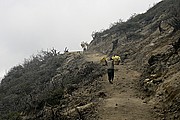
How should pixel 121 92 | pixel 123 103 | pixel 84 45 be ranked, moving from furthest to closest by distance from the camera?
pixel 84 45 → pixel 121 92 → pixel 123 103

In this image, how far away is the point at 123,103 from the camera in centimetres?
1336

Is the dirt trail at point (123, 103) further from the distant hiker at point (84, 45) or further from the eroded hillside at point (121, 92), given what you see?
the distant hiker at point (84, 45)

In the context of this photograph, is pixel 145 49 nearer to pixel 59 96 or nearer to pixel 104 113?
pixel 59 96

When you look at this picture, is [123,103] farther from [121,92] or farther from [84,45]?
[84,45]

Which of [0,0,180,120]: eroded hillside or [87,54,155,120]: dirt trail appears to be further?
[0,0,180,120]: eroded hillside

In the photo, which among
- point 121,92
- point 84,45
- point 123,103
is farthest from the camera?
point 84,45

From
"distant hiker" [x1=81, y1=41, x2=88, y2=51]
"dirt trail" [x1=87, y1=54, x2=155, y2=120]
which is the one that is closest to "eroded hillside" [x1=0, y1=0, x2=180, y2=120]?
"dirt trail" [x1=87, y1=54, x2=155, y2=120]

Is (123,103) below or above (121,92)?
below

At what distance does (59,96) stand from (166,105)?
6.10m

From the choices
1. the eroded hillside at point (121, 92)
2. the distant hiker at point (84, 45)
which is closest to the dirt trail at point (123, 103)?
the eroded hillside at point (121, 92)

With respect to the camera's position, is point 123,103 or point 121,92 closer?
point 123,103

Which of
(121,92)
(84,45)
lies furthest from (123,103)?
(84,45)

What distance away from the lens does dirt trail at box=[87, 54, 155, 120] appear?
39.4ft

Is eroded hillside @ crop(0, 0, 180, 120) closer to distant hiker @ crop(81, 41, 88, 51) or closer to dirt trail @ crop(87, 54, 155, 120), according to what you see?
dirt trail @ crop(87, 54, 155, 120)
